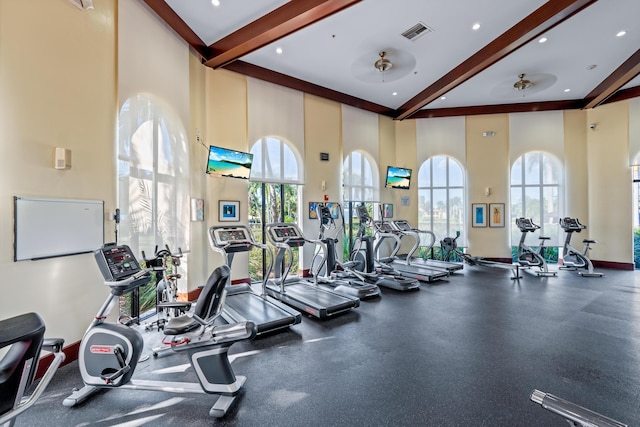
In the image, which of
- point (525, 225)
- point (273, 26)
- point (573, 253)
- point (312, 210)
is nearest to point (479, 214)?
point (525, 225)

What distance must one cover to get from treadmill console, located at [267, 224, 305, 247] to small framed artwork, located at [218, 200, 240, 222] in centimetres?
145

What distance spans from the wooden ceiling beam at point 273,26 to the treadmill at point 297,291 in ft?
10.7

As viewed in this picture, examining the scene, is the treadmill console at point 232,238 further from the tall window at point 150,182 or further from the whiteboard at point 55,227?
the whiteboard at point 55,227

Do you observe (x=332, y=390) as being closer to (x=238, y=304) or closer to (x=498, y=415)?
(x=498, y=415)

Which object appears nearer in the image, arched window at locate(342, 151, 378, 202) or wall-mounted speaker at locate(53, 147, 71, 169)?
wall-mounted speaker at locate(53, 147, 71, 169)

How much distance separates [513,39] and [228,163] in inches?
233

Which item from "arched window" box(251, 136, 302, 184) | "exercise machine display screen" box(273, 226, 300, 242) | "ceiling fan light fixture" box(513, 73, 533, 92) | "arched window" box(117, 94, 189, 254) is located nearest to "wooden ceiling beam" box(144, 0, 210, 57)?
"arched window" box(117, 94, 189, 254)

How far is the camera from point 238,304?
4902mm

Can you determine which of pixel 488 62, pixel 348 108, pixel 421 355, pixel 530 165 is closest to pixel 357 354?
pixel 421 355

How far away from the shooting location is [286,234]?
5496mm

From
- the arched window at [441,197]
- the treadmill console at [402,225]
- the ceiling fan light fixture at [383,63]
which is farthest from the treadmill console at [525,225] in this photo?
the ceiling fan light fixture at [383,63]

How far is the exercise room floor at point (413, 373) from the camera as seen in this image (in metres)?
2.48

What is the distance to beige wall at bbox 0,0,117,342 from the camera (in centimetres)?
286

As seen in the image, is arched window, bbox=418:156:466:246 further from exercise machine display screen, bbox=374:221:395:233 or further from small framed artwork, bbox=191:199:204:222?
small framed artwork, bbox=191:199:204:222
